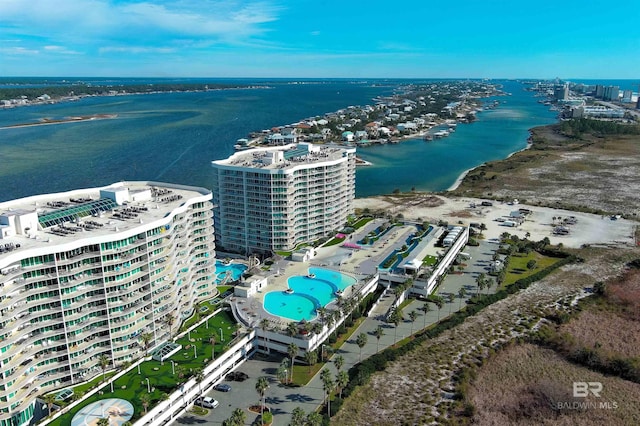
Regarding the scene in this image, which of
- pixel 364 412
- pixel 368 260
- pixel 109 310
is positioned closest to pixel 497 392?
pixel 364 412

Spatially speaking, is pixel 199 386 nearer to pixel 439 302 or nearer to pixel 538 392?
pixel 538 392

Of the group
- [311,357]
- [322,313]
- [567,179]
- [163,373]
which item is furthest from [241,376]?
[567,179]

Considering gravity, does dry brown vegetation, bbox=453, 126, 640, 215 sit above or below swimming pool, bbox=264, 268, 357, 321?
above

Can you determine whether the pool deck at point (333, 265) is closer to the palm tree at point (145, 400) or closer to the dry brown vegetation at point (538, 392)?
the palm tree at point (145, 400)

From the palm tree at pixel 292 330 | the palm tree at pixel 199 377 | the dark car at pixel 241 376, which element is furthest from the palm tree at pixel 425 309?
the palm tree at pixel 199 377

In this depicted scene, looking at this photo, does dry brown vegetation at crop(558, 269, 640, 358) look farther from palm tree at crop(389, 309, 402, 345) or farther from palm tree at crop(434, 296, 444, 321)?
palm tree at crop(389, 309, 402, 345)

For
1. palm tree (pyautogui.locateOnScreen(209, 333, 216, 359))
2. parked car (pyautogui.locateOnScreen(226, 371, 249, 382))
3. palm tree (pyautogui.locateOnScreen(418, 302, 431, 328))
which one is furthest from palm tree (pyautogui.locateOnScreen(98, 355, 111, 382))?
palm tree (pyautogui.locateOnScreen(418, 302, 431, 328))
